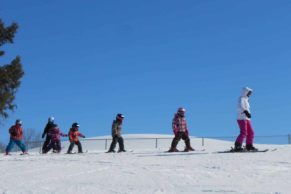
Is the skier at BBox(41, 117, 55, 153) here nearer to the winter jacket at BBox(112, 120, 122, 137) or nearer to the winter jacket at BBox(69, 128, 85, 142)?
the winter jacket at BBox(69, 128, 85, 142)

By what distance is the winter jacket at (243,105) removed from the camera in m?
16.7

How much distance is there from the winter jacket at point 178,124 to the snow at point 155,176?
189 inches

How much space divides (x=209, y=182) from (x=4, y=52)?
32.9 metres

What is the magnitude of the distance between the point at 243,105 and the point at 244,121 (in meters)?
0.49

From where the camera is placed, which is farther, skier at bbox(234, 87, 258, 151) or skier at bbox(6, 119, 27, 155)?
skier at bbox(6, 119, 27, 155)

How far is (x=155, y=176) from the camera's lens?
1066cm

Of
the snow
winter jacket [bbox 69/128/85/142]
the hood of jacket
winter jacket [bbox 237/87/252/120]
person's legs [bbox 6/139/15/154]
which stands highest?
the hood of jacket

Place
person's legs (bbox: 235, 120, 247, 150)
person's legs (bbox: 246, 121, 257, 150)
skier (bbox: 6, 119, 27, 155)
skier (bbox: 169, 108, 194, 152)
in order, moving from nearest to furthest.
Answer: person's legs (bbox: 235, 120, 247, 150) → person's legs (bbox: 246, 121, 257, 150) → skier (bbox: 169, 108, 194, 152) → skier (bbox: 6, 119, 27, 155)

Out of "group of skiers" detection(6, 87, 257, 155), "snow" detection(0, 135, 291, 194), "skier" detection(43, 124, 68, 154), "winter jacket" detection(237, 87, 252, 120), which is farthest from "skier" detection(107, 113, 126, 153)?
"snow" detection(0, 135, 291, 194)

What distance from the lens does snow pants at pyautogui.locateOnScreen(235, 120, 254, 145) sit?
16516 mm

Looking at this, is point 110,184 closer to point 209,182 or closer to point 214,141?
point 209,182

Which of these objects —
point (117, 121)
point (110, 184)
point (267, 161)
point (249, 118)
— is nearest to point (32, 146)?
point (117, 121)

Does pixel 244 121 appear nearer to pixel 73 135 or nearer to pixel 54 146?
pixel 73 135

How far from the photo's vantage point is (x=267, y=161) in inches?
520
